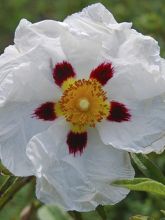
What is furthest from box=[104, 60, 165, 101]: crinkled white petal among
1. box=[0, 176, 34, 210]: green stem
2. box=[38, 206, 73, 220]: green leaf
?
box=[38, 206, 73, 220]: green leaf

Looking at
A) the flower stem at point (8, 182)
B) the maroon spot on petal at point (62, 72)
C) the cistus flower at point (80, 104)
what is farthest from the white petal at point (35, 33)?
the flower stem at point (8, 182)

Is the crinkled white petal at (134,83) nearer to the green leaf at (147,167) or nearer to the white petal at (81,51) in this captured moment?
the white petal at (81,51)

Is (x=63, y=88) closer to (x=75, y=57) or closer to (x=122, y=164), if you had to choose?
(x=75, y=57)

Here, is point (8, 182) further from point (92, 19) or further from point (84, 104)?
point (92, 19)

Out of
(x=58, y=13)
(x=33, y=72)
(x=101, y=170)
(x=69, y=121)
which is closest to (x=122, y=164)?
(x=101, y=170)

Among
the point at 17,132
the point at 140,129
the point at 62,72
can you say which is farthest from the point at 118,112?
the point at 17,132

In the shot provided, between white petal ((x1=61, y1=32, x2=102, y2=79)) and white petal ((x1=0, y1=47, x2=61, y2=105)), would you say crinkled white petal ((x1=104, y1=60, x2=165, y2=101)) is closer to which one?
white petal ((x1=61, y1=32, x2=102, y2=79))

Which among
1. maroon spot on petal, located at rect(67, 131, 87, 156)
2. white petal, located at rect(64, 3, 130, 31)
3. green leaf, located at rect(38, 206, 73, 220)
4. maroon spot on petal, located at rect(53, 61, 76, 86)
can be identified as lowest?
green leaf, located at rect(38, 206, 73, 220)
